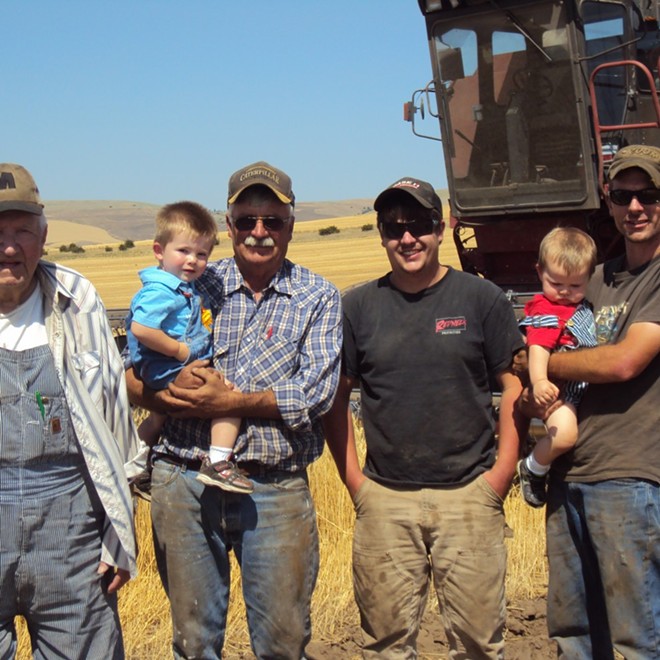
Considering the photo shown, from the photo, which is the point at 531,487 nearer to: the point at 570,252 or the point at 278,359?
the point at 570,252

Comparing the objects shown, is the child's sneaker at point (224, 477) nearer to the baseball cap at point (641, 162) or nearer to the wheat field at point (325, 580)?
the wheat field at point (325, 580)

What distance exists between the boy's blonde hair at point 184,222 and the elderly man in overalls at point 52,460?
49 centimetres

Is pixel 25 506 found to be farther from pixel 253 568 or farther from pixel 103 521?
pixel 253 568

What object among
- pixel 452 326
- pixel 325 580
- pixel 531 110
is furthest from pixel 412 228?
pixel 531 110

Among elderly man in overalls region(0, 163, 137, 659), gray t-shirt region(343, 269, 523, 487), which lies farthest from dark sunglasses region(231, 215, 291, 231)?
elderly man in overalls region(0, 163, 137, 659)

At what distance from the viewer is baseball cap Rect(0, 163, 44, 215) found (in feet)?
9.87

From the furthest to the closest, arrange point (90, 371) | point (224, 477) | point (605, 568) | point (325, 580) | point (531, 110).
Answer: point (531, 110)
point (325, 580)
point (605, 568)
point (224, 477)
point (90, 371)

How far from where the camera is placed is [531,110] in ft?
26.0

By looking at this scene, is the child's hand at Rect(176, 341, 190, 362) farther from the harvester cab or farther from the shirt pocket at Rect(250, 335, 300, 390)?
the harvester cab

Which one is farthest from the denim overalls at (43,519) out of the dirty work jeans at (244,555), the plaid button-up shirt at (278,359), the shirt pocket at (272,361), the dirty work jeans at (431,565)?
the dirty work jeans at (431,565)

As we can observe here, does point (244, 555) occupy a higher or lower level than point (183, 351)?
lower

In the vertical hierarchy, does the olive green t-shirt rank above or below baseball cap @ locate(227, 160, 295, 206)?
below

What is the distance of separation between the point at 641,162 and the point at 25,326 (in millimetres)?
2142

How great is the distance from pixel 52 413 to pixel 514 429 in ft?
5.47
